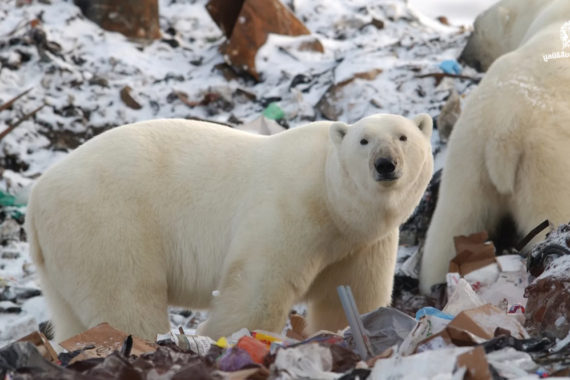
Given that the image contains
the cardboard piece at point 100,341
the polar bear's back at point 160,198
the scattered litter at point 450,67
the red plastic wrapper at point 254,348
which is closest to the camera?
the red plastic wrapper at point 254,348

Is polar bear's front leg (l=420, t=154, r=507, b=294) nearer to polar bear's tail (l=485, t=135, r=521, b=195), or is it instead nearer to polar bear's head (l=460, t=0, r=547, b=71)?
polar bear's tail (l=485, t=135, r=521, b=195)

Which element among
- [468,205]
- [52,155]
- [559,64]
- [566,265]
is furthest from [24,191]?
[566,265]

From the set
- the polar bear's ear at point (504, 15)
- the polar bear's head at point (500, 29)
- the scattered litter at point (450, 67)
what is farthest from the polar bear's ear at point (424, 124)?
the scattered litter at point (450, 67)

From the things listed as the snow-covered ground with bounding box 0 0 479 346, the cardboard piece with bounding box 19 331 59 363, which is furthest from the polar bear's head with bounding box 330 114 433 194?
the snow-covered ground with bounding box 0 0 479 346

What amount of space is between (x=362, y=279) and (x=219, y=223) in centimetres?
74

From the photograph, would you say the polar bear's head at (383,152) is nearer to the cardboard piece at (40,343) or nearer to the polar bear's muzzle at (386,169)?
the polar bear's muzzle at (386,169)

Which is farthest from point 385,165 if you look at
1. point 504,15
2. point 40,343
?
point 504,15

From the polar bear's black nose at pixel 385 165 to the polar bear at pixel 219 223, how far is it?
147 millimetres

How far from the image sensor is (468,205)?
5008mm

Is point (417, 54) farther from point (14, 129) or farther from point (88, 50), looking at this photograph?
point (14, 129)

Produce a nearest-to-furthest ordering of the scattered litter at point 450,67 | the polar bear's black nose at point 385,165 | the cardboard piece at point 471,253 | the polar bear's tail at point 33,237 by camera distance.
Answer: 1. the polar bear's black nose at point 385,165
2. the polar bear's tail at point 33,237
3. the cardboard piece at point 471,253
4. the scattered litter at point 450,67

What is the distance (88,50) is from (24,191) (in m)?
2.47

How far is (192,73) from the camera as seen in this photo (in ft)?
28.8

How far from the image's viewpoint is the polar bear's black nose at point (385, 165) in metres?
3.50
